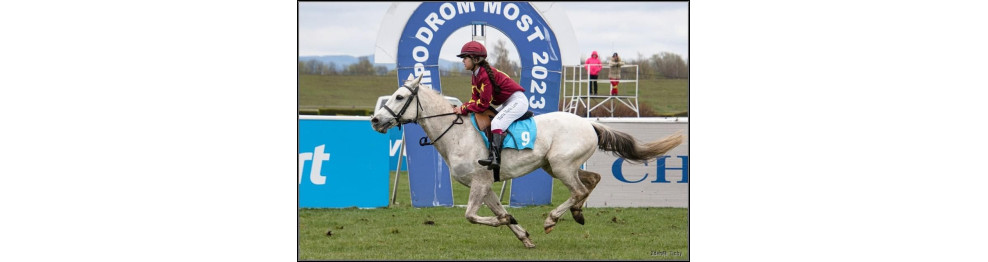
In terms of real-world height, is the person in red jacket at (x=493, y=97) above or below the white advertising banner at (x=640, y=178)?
above

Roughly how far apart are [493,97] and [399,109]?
865 millimetres

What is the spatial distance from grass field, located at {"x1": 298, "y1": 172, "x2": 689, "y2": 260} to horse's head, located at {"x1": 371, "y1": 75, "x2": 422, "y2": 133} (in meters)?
1.10

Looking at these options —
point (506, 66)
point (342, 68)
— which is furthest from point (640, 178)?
point (342, 68)

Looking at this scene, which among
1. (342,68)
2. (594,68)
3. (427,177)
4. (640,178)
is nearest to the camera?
(427,177)

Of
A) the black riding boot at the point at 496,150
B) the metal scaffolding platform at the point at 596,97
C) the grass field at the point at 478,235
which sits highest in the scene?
the metal scaffolding platform at the point at 596,97

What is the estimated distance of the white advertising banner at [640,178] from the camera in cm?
1150

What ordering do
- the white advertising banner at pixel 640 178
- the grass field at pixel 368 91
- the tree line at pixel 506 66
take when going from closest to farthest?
the white advertising banner at pixel 640 178 < the tree line at pixel 506 66 < the grass field at pixel 368 91

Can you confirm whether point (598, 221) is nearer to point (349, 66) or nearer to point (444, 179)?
point (444, 179)

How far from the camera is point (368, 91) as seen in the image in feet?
62.2

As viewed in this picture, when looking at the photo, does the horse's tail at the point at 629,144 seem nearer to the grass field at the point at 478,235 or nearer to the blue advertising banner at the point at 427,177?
the grass field at the point at 478,235

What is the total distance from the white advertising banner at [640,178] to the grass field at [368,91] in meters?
2.90

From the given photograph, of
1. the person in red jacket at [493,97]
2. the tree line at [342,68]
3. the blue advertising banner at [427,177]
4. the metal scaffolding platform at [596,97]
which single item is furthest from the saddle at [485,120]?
the metal scaffolding platform at [596,97]

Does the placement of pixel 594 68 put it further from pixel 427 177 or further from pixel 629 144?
pixel 629 144

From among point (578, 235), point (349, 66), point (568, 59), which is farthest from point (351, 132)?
point (349, 66)
